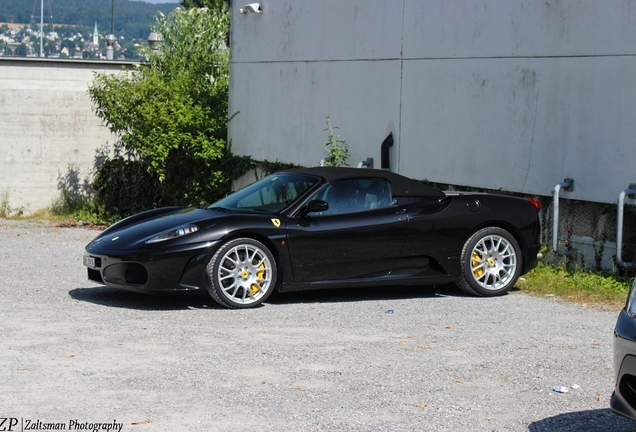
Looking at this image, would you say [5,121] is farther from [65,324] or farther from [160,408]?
[160,408]

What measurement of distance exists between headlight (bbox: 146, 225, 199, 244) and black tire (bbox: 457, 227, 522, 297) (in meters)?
2.81

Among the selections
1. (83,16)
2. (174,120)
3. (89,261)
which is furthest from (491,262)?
(83,16)

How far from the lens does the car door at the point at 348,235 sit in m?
9.30

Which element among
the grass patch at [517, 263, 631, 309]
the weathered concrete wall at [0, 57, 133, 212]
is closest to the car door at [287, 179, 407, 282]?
the grass patch at [517, 263, 631, 309]

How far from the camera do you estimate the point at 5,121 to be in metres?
21.6

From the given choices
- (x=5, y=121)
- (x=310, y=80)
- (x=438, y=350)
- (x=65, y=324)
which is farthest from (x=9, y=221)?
(x=438, y=350)

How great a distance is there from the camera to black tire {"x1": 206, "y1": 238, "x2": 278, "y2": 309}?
8.90 meters

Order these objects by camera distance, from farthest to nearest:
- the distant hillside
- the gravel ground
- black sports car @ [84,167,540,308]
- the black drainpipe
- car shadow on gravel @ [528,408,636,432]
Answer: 1. the distant hillside
2. the black drainpipe
3. black sports car @ [84,167,540,308]
4. the gravel ground
5. car shadow on gravel @ [528,408,636,432]

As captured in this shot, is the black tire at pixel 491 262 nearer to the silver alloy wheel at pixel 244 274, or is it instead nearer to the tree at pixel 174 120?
the silver alloy wheel at pixel 244 274

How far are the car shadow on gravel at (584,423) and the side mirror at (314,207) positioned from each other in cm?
413

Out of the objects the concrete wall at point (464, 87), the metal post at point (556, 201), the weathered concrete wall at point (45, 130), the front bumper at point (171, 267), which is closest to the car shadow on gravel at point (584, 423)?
the front bumper at point (171, 267)

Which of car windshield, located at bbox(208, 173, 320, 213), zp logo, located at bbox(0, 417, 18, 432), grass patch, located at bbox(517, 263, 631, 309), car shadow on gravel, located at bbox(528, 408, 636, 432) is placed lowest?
car shadow on gravel, located at bbox(528, 408, 636, 432)

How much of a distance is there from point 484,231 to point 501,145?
3.01 metres

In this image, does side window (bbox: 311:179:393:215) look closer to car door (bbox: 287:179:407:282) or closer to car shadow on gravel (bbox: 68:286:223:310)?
car door (bbox: 287:179:407:282)
